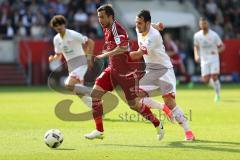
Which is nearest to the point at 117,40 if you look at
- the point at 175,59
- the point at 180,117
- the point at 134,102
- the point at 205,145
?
the point at 134,102

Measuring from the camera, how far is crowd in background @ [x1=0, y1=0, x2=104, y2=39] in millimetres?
35250

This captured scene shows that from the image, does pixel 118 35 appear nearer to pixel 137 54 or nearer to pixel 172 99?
pixel 137 54

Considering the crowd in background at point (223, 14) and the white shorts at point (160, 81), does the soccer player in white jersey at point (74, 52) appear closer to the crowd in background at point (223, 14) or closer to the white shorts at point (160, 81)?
the white shorts at point (160, 81)

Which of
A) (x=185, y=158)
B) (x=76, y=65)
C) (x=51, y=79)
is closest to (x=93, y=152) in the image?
(x=185, y=158)

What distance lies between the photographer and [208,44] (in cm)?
2366

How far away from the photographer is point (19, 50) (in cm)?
3491

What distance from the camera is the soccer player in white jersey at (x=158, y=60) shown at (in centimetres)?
1296

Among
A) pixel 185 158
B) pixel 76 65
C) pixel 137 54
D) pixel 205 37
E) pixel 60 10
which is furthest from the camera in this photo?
pixel 60 10

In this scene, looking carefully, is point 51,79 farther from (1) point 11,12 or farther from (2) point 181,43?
(2) point 181,43

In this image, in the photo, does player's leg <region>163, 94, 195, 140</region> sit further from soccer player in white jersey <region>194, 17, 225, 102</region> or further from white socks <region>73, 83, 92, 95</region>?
soccer player in white jersey <region>194, 17, 225, 102</region>

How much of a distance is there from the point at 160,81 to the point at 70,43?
477 centimetres

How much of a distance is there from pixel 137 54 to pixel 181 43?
26.4 metres

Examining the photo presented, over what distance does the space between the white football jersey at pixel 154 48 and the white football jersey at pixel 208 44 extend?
32.6ft

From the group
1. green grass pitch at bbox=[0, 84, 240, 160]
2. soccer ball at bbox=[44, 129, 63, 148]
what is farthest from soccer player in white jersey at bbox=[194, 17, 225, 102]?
soccer ball at bbox=[44, 129, 63, 148]
